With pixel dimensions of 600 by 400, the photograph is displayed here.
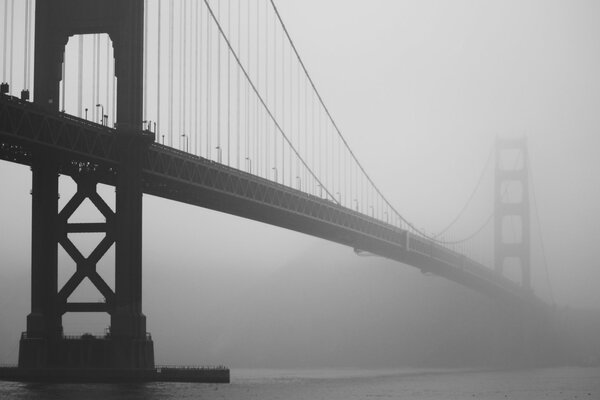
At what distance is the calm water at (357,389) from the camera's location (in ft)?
178

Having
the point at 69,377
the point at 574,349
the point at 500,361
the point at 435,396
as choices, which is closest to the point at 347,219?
the point at 435,396

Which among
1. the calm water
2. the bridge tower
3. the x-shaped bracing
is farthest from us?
the x-shaped bracing

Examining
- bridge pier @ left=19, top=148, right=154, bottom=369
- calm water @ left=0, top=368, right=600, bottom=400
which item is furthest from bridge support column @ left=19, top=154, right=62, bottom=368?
calm water @ left=0, top=368, right=600, bottom=400

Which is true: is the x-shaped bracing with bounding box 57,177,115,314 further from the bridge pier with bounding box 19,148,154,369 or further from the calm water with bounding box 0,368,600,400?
the calm water with bounding box 0,368,600,400

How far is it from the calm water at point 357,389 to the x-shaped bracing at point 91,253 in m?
4.39

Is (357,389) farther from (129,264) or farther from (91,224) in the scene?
(91,224)

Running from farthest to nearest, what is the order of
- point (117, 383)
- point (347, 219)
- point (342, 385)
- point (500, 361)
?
1. point (500, 361)
2. point (347, 219)
3. point (342, 385)
4. point (117, 383)

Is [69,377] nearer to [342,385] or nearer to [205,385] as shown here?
[205,385]

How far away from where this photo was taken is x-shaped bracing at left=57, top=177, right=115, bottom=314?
60.5 m

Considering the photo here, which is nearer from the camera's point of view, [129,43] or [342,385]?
[129,43]

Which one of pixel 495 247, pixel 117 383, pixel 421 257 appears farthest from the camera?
pixel 495 247

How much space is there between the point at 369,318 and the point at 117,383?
76164 mm

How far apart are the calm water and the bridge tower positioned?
98.0 inches

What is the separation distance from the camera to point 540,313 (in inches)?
4921
